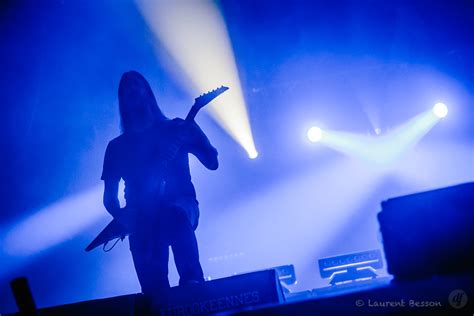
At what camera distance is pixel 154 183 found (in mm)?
3021

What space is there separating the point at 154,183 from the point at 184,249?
1.86 ft

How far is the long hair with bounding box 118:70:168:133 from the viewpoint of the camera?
3338 millimetres

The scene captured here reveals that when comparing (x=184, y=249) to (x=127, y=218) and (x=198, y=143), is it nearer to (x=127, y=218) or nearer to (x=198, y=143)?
(x=127, y=218)

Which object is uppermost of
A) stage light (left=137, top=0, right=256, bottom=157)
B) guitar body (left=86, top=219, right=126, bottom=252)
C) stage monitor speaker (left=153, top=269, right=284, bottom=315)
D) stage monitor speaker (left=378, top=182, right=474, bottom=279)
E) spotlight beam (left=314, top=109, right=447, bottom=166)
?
stage light (left=137, top=0, right=256, bottom=157)

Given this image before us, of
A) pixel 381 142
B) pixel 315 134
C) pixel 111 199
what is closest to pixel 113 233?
pixel 111 199

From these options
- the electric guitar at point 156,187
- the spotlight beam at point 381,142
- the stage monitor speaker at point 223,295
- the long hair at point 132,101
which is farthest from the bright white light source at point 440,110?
the stage monitor speaker at point 223,295

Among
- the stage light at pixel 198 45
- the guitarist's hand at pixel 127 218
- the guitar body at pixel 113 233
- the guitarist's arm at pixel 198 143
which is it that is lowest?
the guitar body at pixel 113 233

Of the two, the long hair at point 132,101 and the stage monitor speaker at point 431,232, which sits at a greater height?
the long hair at point 132,101

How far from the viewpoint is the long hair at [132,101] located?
3.34m

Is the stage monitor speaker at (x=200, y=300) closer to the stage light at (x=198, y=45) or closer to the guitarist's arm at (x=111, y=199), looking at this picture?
the guitarist's arm at (x=111, y=199)

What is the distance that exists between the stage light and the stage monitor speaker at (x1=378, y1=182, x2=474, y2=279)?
5.16 m

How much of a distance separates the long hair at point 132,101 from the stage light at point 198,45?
290cm
